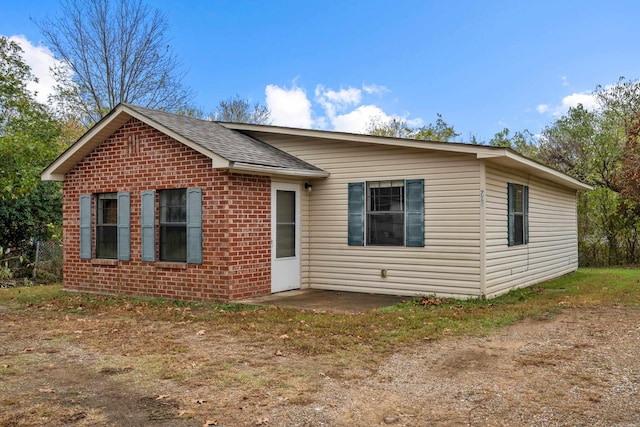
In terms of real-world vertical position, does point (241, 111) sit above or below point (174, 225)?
above

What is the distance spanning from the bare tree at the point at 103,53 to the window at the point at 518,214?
17.4 metres

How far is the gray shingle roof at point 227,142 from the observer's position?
9.62 m

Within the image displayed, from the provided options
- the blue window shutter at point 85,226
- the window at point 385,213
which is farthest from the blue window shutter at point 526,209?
the blue window shutter at point 85,226

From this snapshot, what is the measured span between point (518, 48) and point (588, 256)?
8031 millimetres

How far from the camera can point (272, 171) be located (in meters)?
9.77

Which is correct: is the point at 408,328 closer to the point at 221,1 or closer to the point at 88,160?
the point at 88,160

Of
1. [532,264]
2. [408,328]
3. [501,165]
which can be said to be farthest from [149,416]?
[532,264]

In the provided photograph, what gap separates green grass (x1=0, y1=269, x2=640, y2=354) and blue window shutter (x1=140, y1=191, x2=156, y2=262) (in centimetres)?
90

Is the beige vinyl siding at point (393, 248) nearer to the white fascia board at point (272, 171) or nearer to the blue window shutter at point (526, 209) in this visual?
the white fascia board at point (272, 171)

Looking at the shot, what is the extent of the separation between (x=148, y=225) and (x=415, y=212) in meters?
5.17

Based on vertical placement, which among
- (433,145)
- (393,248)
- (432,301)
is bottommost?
(432,301)

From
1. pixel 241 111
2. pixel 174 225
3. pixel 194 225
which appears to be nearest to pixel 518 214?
pixel 194 225

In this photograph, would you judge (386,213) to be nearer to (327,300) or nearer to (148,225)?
(327,300)

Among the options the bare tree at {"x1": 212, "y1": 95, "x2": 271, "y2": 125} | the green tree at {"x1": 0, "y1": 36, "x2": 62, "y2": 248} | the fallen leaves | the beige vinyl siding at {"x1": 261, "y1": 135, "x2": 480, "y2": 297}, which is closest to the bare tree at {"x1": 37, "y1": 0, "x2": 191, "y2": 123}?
the green tree at {"x1": 0, "y1": 36, "x2": 62, "y2": 248}
